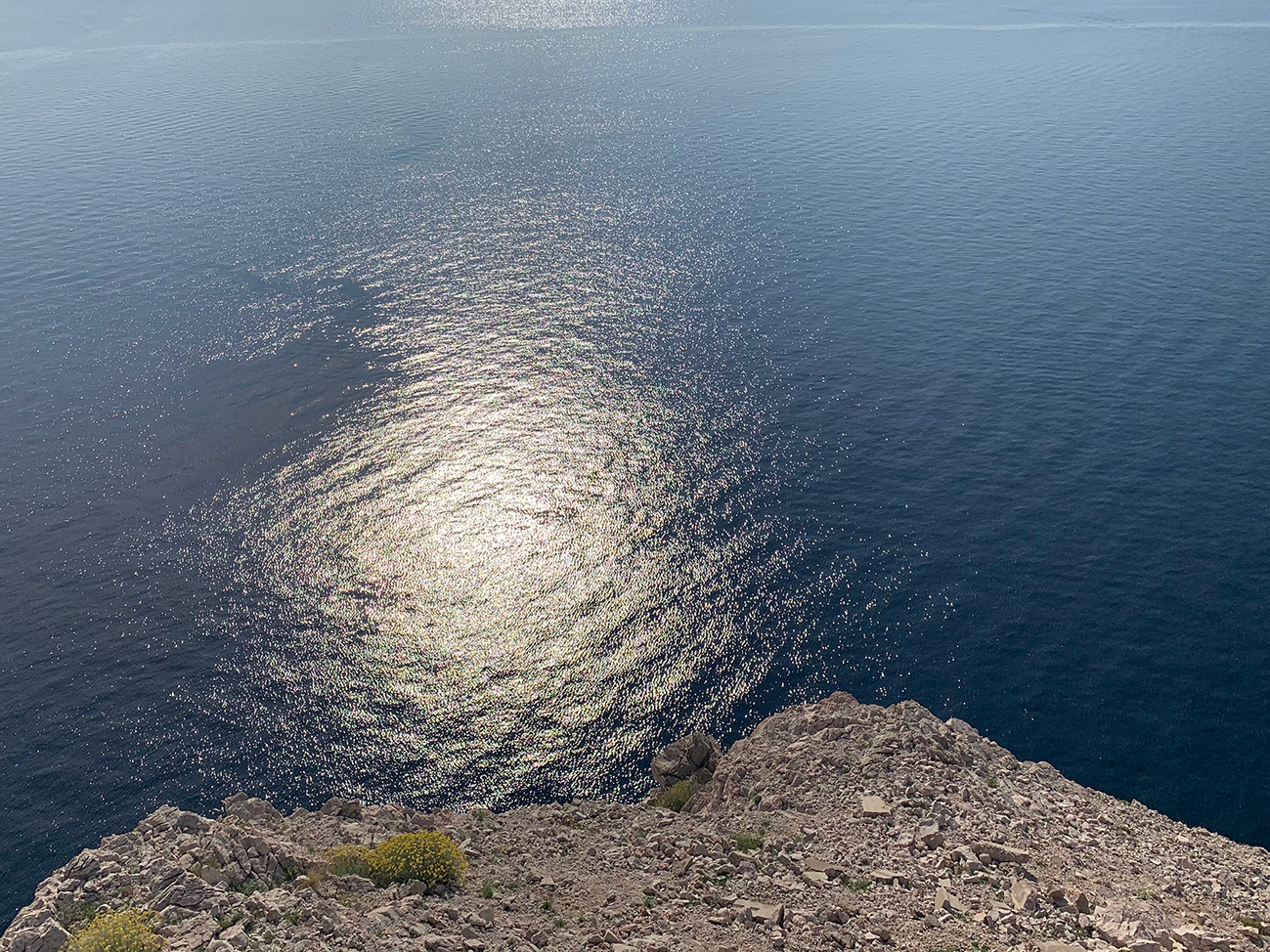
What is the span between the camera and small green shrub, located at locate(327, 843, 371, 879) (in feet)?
166

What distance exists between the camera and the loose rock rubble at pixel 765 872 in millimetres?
42719

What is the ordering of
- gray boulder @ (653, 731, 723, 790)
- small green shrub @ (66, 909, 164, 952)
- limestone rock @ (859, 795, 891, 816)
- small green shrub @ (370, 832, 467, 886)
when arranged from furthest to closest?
gray boulder @ (653, 731, 723, 790) < limestone rock @ (859, 795, 891, 816) < small green shrub @ (370, 832, 467, 886) < small green shrub @ (66, 909, 164, 952)

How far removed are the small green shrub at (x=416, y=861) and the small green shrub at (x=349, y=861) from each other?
1.61 feet

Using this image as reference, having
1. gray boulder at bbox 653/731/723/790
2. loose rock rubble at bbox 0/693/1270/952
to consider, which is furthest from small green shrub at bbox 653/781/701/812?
loose rock rubble at bbox 0/693/1270/952

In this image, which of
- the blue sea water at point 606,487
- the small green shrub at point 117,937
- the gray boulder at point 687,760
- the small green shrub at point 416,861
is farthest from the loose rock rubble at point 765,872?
the blue sea water at point 606,487

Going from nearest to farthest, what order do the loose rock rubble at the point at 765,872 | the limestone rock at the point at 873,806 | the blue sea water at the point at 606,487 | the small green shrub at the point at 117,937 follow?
the small green shrub at the point at 117,937 < the loose rock rubble at the point at 765,872 < the limestone rock at the point at 873,806 < the blue sea water at the point at 606,487

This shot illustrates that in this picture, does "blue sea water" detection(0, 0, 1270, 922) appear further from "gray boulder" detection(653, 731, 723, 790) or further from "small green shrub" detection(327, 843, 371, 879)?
"small green shrub" detection(327, 843, 371, 879)

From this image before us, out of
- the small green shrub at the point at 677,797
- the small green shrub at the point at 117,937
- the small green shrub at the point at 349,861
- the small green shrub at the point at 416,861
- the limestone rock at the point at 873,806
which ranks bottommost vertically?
the small green shrub at the point at 677,797

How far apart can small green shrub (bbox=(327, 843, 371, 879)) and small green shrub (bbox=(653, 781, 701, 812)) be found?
2060cm

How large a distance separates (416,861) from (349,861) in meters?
4.08

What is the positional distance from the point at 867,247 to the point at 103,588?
117587 mm

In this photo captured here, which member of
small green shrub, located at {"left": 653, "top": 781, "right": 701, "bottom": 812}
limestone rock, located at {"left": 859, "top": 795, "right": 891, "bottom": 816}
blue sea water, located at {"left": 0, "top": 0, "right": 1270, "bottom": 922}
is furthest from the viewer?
blue sea water, located at {"left": 0, "top": 0, "right": 1270, "bottom": 922}

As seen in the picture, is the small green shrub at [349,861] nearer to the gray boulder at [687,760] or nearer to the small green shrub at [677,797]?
the small green shrub at [677,797]

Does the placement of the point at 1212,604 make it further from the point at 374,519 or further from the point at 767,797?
the point at 374,519
